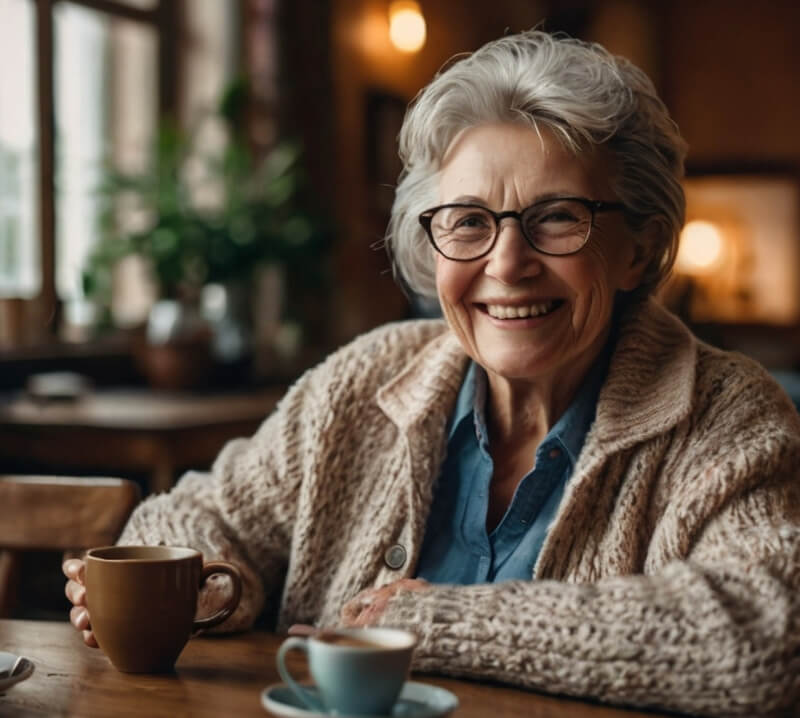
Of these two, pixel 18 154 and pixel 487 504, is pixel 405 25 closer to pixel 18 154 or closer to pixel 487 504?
pixel 18 154

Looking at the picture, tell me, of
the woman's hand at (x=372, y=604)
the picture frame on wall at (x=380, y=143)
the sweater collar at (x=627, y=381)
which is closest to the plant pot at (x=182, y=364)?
the picture frame on wall at (x=380, y=143)

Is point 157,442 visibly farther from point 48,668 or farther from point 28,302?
point 48,668

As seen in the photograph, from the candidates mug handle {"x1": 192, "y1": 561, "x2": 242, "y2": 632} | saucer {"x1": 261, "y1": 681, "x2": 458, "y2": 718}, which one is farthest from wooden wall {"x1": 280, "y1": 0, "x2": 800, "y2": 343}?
saucer {"x1": 261, "y1": 681, "x2": 458, "y2": 718}

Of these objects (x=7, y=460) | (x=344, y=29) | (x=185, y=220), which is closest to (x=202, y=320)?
(x=185, y=220)

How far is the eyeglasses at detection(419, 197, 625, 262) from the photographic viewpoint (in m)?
1.40

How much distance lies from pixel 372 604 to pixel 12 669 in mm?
355

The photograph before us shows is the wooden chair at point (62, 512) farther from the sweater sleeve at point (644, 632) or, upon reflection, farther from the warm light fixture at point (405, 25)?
the warm light fixture at point (405, 25)

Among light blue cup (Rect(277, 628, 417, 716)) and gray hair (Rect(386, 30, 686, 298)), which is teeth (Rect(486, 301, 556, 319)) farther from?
light blue cup (Rect(277, 628, 417, 716))

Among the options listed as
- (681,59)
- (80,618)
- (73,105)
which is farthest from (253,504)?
(681,59)

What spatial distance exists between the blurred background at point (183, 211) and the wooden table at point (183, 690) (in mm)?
1120

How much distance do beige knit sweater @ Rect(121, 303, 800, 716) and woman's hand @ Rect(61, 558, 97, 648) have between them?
0.16 m

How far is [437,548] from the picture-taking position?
1.45 metres

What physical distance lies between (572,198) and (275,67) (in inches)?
149

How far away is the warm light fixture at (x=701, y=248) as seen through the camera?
690cm
